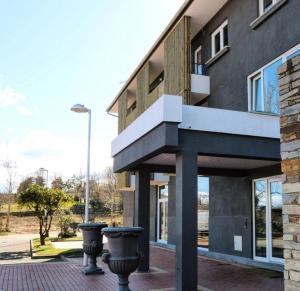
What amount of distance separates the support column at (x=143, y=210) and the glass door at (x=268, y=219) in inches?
146

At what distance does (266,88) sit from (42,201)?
13.3 metres

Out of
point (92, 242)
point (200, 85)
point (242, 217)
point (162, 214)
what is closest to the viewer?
point (92, 242)

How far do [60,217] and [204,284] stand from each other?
18.2 meters

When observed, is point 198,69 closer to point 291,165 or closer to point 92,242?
point 92,242

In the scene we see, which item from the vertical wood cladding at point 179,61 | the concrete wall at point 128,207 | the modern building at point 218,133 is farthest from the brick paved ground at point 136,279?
the concrete wall at point 128,207

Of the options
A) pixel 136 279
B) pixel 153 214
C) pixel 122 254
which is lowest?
pixel 136 279

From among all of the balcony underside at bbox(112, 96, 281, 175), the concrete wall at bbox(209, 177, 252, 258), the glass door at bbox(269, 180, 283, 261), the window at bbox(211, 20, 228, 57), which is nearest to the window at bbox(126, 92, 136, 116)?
the window at bbox(211, 20, 228, 57)

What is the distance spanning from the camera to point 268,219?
12781mm

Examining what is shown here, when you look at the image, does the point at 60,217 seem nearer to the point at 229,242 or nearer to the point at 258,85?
the point at 229,242

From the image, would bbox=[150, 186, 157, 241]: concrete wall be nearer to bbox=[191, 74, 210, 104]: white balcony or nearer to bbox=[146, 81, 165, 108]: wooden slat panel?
bbox=[146, 81, 165, 108]: wooden slat panel

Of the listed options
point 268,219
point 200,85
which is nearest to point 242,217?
point 268,219

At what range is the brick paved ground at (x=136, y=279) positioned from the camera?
9.98 m

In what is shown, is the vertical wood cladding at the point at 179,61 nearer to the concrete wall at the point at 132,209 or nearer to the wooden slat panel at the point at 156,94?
the wooden slat panel at the point at 156,94

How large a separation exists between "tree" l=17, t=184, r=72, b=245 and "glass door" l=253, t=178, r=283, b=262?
38.0ft
